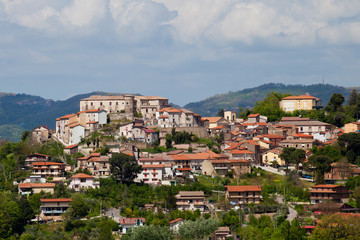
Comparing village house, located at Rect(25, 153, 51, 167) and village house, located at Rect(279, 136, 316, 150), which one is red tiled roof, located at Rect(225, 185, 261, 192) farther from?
village house, located at Rect(25, 153, 51, 167)

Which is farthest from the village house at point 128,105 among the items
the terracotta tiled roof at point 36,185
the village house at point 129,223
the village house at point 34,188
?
the village house at point 129,223

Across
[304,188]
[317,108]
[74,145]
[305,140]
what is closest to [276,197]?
[304,188]

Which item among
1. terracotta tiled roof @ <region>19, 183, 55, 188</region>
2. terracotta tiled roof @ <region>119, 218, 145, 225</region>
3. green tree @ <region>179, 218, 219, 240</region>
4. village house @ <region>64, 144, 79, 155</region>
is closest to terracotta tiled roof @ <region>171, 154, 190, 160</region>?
village house @ <region>64, 144, 79, 155</region>

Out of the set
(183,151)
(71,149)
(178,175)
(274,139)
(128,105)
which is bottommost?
(178,175)

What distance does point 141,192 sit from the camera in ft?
189

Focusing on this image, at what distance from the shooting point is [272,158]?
67.9m

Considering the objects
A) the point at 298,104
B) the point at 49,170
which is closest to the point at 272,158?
the point at 298,104

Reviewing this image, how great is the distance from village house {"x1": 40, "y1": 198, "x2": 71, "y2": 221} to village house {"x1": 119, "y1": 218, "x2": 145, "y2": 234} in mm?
5840

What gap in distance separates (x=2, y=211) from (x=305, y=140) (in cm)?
3646

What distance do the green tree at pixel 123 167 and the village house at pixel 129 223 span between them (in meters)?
7.06

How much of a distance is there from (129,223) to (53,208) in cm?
767

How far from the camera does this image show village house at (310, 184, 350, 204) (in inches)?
2211

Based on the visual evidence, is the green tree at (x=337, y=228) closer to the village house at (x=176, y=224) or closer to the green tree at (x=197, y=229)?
the green tree at (x=197, y=229)

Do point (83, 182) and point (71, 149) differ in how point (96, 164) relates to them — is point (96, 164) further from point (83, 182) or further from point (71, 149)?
point (71, 149)
